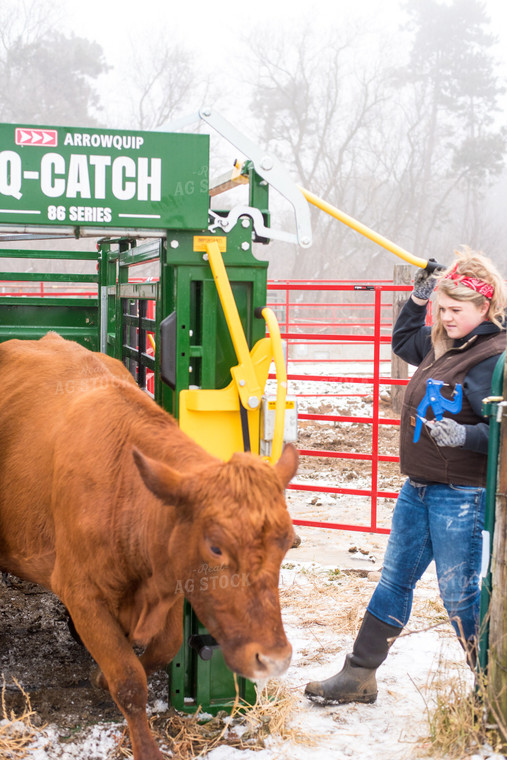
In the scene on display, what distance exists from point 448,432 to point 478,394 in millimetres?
206

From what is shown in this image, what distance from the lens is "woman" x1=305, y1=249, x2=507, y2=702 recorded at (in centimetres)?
307

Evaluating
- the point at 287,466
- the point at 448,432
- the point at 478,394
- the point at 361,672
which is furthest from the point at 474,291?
the point at 361,672

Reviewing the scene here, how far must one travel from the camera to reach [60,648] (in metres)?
4.25

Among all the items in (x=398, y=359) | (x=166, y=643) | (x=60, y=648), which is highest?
(x=398, y=359)

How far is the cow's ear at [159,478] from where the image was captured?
92.0 inches

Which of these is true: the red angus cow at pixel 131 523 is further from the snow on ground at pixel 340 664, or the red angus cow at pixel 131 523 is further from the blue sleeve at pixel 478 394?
the blue sleeve at pixel 478 394

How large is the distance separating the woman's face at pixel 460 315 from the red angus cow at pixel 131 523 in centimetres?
100

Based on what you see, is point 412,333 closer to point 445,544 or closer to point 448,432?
point 448,432

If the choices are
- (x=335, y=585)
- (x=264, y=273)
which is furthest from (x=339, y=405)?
(x=264, y=273)

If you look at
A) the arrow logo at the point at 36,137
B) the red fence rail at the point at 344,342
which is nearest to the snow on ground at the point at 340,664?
the red fence rail at the point at 344,342

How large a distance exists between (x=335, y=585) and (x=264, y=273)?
2.47 metres

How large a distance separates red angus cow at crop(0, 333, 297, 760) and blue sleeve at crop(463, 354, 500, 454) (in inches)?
32.1

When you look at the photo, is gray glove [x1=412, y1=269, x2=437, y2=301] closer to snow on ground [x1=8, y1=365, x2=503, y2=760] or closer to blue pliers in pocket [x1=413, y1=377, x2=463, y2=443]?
blue pliers in pocket [x1=413, y1=377, x2=463, y2=443]

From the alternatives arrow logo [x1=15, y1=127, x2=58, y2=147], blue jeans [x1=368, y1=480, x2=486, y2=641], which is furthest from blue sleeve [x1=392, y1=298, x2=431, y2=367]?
arrow logo [x1=15, y1=127, x2=58, y2=147]
